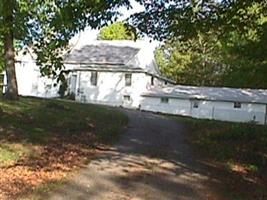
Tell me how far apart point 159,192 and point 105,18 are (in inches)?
166

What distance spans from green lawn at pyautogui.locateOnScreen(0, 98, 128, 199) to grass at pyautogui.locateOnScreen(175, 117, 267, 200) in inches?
128

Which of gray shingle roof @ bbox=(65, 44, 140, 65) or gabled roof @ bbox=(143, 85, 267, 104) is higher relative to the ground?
gray shingle roof @ bbox=(65, 44, 140, 65)

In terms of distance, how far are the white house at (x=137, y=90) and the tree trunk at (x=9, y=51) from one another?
19.8 m

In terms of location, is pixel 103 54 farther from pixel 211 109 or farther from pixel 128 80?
pixel 211 109

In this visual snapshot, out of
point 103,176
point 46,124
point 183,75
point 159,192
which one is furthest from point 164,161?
point 183,75

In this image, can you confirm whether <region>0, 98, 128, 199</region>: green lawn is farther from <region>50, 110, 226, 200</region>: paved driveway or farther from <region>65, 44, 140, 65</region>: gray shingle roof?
<region>65, 44, 140, 65</region>: gray shingle roof

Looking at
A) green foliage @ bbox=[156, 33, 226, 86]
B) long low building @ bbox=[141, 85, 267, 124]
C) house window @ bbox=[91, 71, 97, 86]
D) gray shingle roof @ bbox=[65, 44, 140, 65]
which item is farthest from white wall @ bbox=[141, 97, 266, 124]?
green foliage @ bbox=[156, 33, 226, 86]

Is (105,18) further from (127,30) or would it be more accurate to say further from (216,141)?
(216,141)

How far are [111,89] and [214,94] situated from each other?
956 cm

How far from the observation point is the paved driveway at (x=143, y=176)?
1092 cm

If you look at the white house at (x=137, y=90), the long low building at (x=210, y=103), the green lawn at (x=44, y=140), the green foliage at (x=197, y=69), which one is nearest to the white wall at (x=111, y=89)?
the white house at (x=137, y=90)

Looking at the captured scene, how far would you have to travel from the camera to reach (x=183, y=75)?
6988cm

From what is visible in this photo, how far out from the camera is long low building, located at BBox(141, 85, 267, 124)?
48.6m

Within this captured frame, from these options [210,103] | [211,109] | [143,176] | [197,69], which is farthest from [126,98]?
[143,176]
